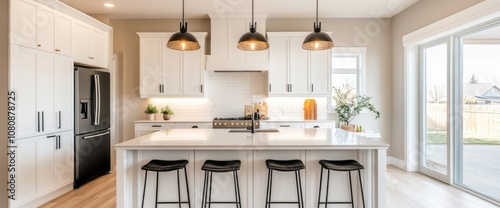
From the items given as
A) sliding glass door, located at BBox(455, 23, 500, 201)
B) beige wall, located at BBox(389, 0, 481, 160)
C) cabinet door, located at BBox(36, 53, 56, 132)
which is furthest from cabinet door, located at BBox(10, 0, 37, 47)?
sliding glass door, located at BBox(455, 23, 500, 201)

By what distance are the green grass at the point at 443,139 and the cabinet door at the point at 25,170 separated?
565 centimetres

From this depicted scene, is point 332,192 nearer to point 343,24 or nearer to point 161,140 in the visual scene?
point 161,140

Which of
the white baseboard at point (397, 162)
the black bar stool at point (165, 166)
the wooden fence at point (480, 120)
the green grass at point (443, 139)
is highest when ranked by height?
the wooden fence at point (480, 120)

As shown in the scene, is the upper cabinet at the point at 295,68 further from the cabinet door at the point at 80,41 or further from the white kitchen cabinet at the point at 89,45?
the cabinet door at the point at 80,41

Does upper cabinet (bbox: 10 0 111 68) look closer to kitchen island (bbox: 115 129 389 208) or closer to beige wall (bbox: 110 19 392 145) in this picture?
beige wall (bbox: 110 19 392 145)

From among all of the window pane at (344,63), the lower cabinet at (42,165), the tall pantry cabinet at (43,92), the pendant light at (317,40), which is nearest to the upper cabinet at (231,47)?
the window pane at (344,63)

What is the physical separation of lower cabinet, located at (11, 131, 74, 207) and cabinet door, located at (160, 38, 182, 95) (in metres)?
1.72

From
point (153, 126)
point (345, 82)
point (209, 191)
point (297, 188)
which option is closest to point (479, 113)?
point (345, 82)

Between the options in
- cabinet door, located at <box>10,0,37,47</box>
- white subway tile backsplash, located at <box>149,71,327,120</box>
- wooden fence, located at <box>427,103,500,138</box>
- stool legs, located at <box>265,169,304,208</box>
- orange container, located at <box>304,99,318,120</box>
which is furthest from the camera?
white subway tile backsplash, located at <box>149,71,327,120</box>

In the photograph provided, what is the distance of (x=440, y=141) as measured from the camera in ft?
13.9

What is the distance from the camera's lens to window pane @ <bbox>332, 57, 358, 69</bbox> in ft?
17.5

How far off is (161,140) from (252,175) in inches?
38.9

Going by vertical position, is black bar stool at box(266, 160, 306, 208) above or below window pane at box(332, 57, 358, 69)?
below

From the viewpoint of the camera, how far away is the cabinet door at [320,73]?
195 inches
